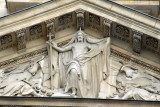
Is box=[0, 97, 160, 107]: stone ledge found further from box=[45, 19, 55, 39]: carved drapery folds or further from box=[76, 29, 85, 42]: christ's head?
box=[45, 19, 55, 39]: carved drapery folds

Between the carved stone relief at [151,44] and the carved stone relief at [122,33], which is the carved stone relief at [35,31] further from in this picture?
the carved stone relief at [151,44]

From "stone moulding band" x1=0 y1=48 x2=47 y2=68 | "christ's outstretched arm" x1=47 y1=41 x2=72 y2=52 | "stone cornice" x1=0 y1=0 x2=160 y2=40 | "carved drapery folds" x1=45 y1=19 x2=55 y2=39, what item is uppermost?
"stone cornice" x1=0 y1=0 x2=160 y2=40

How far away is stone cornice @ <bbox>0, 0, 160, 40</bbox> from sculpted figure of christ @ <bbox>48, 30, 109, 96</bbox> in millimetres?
777

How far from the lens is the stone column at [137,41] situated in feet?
71.1

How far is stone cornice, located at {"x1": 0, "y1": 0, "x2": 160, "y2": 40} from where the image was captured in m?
21.7

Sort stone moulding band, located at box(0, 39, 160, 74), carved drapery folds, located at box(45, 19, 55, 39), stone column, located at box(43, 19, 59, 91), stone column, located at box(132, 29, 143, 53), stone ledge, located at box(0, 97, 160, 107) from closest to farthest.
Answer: stone ledge, located at box(0, 97, 160, 107) < stone column, located at box(43, 19, 59, 91) < stone column, located at box(132, 29, 143, 53) < stone moulding band, located at box(0, 39, 160, 74) < carved drapery folds, located at box(45, 19, 55, 39)

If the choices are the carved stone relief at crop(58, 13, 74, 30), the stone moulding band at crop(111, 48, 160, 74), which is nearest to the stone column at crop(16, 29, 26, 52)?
the carved stone relief at crop(58, 13, 74, 30)

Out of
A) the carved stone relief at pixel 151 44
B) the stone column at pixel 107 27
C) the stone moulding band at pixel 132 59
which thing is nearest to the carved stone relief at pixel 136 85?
the stone moulding band at pixel 132 59

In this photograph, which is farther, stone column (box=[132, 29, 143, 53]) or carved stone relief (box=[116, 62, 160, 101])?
stone column (box=[132, 29, 143, 53])

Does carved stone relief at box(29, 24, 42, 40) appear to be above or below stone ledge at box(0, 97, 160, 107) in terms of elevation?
above

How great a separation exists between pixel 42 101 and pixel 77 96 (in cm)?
111

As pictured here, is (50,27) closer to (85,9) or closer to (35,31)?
(35,31)

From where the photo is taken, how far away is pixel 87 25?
2267cm

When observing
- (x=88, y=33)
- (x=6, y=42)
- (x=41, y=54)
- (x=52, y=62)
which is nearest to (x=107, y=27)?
(x=88, y=33)
